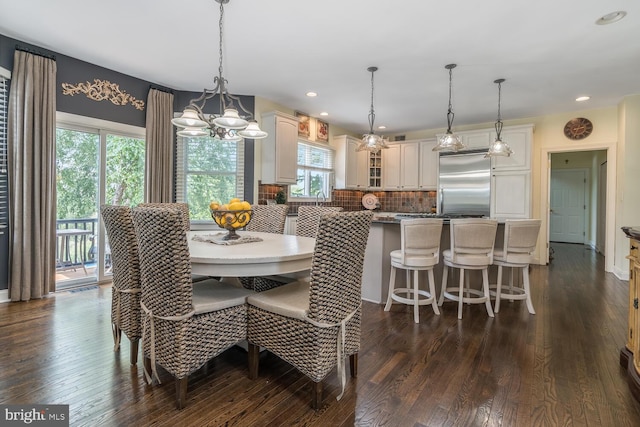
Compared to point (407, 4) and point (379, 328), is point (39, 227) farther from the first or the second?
point (407, 4)

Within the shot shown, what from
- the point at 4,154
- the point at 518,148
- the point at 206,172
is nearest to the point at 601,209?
the point at 518,148

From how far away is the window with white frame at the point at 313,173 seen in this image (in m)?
5.74

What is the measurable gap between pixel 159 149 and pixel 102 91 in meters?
0.89

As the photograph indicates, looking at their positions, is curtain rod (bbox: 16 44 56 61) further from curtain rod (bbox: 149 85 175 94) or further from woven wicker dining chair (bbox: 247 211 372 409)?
woven wicker dining chair (bbox: 247 211 372 409)

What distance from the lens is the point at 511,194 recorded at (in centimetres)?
555

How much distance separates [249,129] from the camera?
2.64 metres

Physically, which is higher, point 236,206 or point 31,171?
point 31,171

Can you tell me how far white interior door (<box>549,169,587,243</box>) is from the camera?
8.23 m

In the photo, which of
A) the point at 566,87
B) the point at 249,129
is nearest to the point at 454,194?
the point at 566,87

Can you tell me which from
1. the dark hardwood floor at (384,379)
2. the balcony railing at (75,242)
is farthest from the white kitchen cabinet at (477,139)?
the balcony railing at (75,242)

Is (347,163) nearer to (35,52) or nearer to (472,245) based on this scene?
(472,245)

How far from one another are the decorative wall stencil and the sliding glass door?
38cm

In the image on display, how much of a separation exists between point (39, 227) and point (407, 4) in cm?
417

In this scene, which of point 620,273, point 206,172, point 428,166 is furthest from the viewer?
point 428,166
